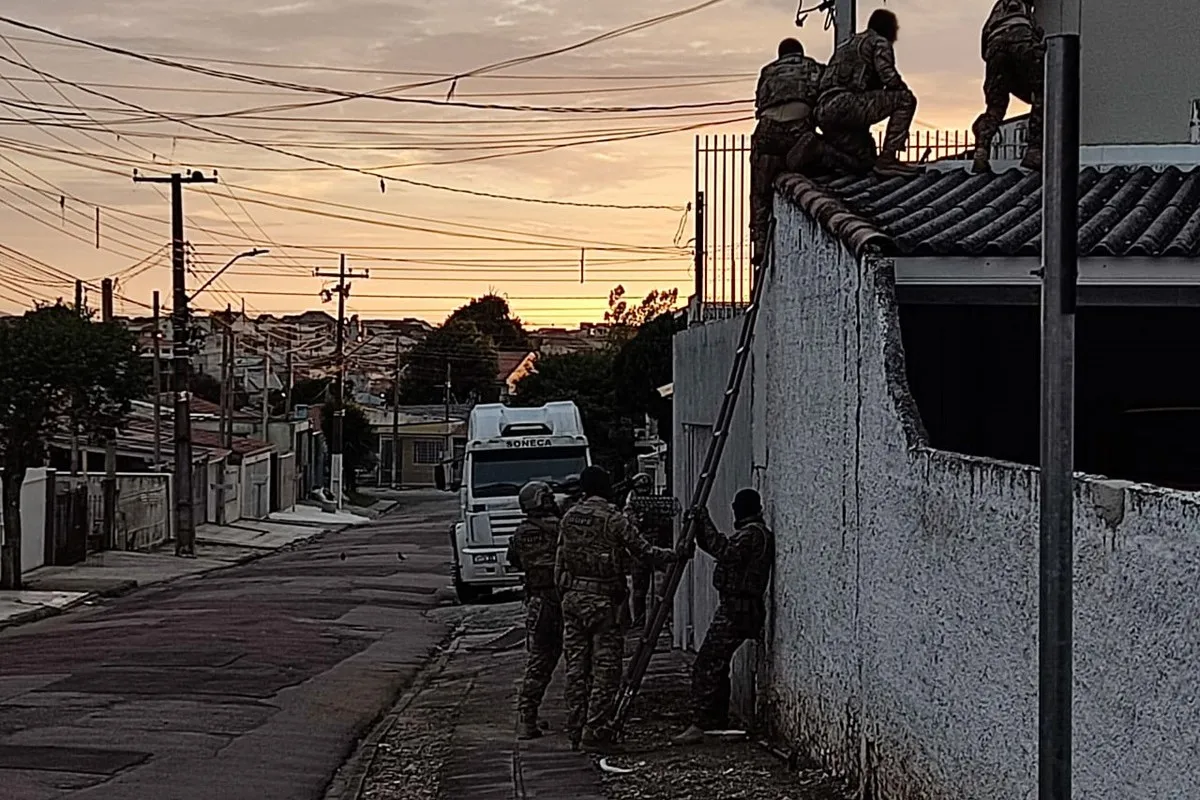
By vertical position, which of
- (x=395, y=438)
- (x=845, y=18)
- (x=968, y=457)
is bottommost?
(x=395, y=438)

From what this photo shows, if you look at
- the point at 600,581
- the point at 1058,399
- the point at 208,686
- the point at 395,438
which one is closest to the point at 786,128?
the point at 600,581

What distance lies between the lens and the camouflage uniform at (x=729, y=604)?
40.4ft

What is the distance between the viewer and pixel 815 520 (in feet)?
36.2

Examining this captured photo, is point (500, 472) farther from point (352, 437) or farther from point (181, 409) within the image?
point (352, 437)

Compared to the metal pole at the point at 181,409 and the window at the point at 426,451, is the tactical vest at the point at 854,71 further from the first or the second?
the window at the point at 426,451

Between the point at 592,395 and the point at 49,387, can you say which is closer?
the point at 49,387

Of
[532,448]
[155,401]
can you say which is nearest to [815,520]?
[532,448]

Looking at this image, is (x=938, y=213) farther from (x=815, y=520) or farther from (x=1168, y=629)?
(x=1168, y=629)

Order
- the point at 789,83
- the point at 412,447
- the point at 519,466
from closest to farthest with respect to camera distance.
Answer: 1. the point at 789,83
2. the point at 519,466
3. the point at 412,447

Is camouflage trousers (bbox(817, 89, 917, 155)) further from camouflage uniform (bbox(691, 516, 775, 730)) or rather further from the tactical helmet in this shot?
the tactical helmet

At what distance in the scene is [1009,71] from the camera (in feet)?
41.6

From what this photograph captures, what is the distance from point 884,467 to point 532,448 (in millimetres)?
20290

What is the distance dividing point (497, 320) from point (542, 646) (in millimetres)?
118767

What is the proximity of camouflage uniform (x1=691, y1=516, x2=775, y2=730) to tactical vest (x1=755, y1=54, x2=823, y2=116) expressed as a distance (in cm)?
318
